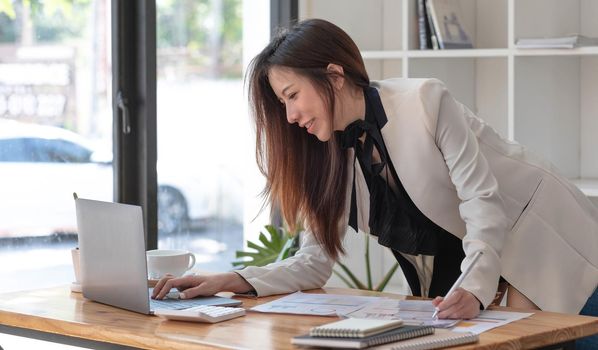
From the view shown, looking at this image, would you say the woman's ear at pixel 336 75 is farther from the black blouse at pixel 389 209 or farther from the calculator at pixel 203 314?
the calculator at pixel 203 314

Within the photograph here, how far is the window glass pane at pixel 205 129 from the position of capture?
13.0 ft

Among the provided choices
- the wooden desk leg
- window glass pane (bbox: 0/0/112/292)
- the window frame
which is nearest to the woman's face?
the wooden desk leg

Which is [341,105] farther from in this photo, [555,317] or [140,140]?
[140,140]

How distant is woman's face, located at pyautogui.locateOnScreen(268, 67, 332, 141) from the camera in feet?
7.72

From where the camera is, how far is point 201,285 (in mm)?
2303

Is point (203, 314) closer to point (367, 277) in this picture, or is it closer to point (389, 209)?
point (389, 209)

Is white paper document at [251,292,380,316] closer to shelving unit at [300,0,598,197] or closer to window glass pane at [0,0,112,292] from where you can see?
window glass pane at [0,0,112,292]

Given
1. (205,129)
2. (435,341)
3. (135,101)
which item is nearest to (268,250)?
Result: (205,129)

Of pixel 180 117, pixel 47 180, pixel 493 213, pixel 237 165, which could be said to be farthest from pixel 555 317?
pixel 237 165

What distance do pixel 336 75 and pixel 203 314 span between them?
0.71 metres

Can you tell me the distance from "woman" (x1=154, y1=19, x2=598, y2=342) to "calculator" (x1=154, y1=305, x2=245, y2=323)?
22 centimetres

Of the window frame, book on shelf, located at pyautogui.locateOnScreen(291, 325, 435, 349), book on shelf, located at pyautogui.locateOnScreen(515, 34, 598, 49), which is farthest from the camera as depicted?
the window frame

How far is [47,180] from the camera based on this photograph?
3.48m

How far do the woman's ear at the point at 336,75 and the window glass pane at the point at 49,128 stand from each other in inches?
55.2
